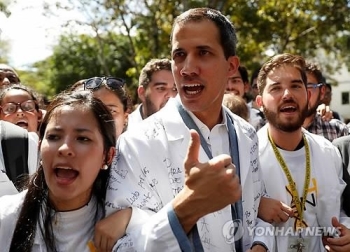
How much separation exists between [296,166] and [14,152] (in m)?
1.68

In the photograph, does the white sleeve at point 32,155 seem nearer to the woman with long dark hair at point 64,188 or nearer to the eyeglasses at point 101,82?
the woman with long dark hair at point 64,188

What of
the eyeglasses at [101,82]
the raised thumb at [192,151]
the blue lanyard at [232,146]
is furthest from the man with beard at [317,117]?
the raised thumb at [192,151]

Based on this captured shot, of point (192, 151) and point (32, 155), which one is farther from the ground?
point (192, 151)

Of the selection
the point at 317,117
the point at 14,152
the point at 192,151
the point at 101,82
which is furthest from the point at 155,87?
the point at 192,151

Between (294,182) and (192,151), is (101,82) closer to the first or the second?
(294,182)

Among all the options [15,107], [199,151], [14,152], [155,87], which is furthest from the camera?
[155,87]

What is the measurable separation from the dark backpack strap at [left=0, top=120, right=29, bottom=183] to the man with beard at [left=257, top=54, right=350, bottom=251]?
1.42 m

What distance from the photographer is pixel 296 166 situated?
10.6ft

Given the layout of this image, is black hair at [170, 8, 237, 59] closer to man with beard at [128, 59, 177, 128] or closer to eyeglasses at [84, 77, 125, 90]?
eyeglasses at [84, 77, 125, 90]

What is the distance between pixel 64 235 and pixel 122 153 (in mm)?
449

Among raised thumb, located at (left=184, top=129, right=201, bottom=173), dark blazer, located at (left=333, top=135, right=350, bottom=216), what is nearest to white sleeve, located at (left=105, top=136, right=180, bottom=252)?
raised thumb, located at (left=184, top=129, right=201, bottom=173)

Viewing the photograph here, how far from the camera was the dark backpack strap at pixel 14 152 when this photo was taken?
9.60 feet

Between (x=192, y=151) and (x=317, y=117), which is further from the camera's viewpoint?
(x=317, y=117)

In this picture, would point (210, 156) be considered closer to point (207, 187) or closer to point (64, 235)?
point (207, 187)
